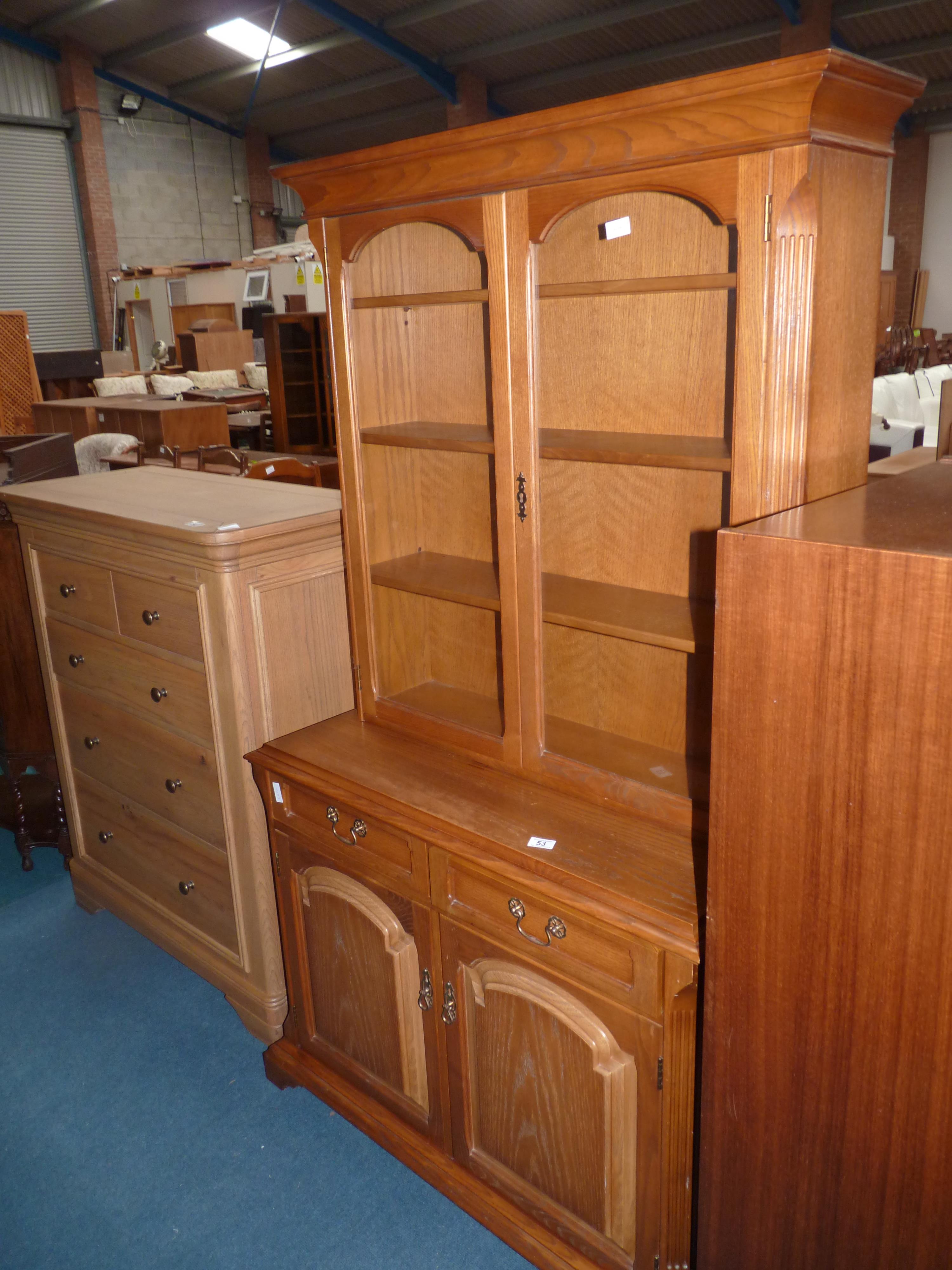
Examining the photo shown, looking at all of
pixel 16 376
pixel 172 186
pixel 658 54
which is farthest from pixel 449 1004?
pixel 172 186

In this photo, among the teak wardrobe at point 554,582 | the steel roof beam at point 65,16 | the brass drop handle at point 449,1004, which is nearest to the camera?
the teak wardrobe at point 554,582

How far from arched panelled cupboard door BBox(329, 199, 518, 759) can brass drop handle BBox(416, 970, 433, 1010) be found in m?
0.46

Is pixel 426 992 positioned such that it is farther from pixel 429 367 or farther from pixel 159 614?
pixel 429 367

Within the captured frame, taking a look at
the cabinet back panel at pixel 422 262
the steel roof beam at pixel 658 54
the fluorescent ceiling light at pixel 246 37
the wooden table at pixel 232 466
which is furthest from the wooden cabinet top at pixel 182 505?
the fluorescent ceiling light at pixel 246 37

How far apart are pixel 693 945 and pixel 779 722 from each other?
417 mm

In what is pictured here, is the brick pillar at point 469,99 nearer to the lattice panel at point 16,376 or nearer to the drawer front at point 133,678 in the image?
the lattice panel at point 16,376

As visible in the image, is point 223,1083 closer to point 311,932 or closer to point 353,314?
point 311,932

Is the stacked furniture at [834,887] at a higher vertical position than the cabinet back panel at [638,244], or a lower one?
lower

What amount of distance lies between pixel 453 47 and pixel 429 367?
11.8m

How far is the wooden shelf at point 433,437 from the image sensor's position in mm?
1778

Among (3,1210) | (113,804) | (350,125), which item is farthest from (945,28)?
(3,1210)

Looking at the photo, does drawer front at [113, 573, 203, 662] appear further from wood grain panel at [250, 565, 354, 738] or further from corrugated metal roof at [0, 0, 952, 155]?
corrugated metal roof at [0, 0, 952, 155]

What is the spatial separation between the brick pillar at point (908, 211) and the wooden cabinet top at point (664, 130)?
502 inches

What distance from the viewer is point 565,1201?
5.65 feet
